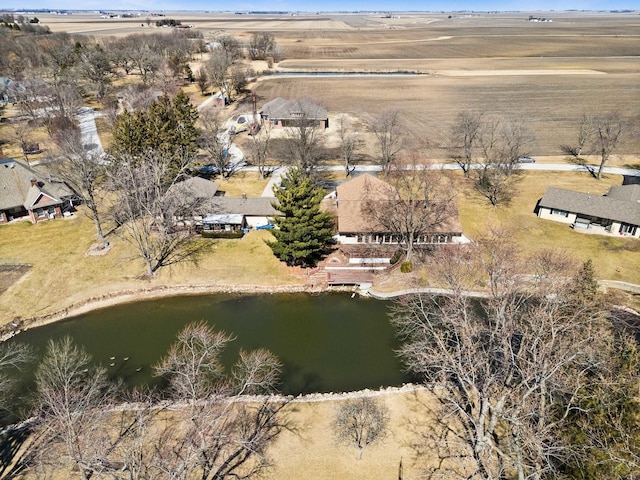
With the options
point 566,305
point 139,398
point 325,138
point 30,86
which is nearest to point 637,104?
point 325,138

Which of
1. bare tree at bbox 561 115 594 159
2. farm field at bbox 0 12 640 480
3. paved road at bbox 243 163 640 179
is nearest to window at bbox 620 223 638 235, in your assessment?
farm field at bbox 0 12 640 480

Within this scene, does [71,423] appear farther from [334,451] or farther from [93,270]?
[93,270]

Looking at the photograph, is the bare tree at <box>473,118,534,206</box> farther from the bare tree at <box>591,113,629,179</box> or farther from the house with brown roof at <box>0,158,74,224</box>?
the house with brown roof at <box>0,158,74,224</box>

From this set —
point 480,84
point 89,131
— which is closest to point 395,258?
point 89,131

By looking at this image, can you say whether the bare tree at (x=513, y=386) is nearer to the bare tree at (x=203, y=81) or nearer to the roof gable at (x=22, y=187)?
the roof gable at (x=22, y=187)

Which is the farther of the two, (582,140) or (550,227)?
(582,140)

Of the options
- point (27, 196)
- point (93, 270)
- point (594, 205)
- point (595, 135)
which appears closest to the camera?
point (93, 270)
